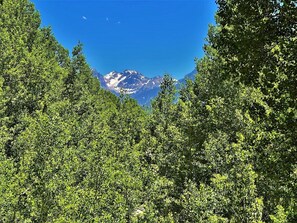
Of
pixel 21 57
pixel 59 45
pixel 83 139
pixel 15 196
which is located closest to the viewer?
pixel 15 196

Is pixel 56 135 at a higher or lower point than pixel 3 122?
lower

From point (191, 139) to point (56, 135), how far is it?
53.7 ft

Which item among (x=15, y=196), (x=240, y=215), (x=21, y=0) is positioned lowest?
(x=240, y=215)

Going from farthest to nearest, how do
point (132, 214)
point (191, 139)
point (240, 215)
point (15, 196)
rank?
point (191, 139) < point (132, 214) < point (15, 196) < point (240, 215)

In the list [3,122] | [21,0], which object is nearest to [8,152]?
[3,122]

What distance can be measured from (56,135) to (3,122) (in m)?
14.3

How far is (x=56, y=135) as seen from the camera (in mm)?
28969

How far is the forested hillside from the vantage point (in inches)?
401

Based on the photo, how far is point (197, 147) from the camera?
121 feet

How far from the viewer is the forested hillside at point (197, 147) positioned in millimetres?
10188

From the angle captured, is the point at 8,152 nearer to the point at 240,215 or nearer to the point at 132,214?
the point at 132,214

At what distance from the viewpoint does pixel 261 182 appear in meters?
23.5

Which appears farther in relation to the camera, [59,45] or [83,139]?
[59,45]

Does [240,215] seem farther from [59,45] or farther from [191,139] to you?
[59,45]
